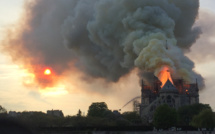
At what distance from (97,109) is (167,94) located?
21.1 meters

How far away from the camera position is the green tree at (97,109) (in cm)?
11697

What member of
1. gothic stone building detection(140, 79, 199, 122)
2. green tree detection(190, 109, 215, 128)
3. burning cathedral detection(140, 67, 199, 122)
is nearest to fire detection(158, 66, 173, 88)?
burning cathedral detection(140, 67, 199, 122)

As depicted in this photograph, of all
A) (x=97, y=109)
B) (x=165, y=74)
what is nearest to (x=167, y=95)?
(x=165, y=74)

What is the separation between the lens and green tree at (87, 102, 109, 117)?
117 m

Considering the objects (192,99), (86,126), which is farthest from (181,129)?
(192,99)

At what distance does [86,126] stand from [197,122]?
2243cm

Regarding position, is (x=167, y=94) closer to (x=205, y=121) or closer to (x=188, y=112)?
(x=188, y=112)

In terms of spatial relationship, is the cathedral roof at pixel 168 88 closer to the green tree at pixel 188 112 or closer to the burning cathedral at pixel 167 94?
the burning cathedral at pixel 167 94

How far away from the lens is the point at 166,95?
368ft

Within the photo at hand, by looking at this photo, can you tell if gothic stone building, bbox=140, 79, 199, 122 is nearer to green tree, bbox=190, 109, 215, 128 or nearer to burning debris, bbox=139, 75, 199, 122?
burning debris, bbox=139, 75, 199, 122

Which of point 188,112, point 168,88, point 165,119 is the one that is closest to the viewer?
point 165,119

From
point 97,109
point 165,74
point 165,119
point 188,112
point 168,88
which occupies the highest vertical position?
point 165,74

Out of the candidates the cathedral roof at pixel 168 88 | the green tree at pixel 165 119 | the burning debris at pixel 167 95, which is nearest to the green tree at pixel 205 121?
Answer: the green tree at pixel 165 119

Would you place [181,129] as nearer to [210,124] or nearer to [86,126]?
[210,124]
